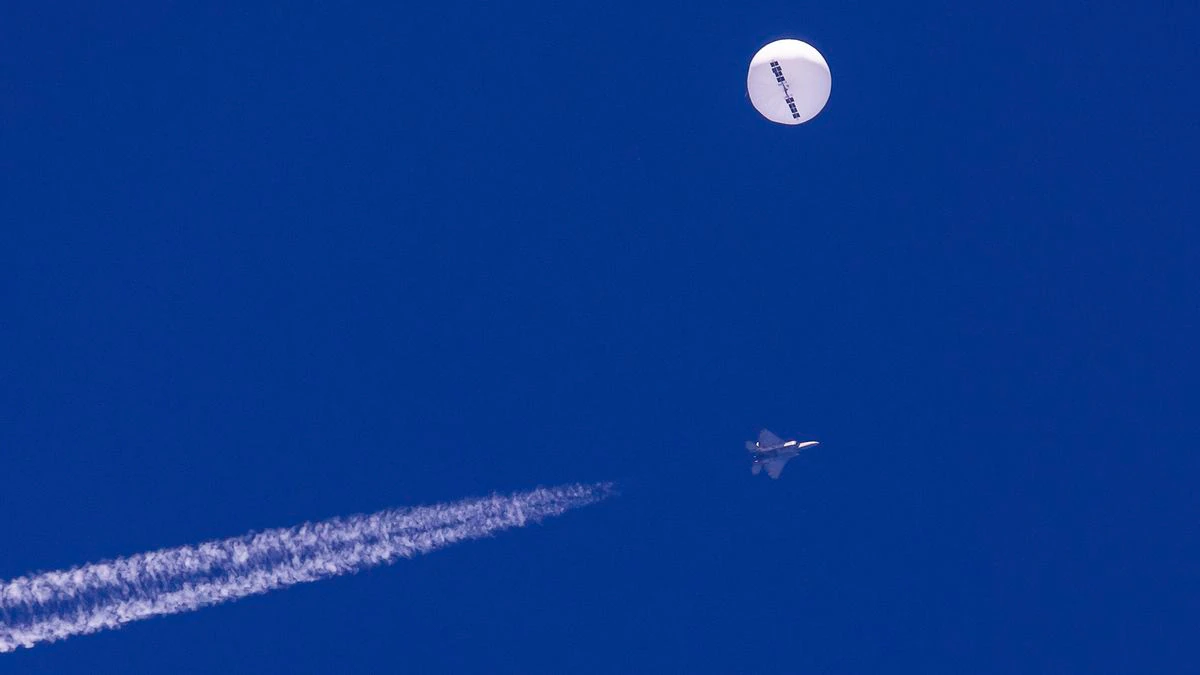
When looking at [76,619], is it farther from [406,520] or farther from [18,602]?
[406,520]

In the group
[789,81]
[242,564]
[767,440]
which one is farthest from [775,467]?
[242,564]

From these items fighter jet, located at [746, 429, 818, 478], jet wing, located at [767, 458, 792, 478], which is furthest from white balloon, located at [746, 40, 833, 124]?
jet wing, located at [767, 458, 792, 478]

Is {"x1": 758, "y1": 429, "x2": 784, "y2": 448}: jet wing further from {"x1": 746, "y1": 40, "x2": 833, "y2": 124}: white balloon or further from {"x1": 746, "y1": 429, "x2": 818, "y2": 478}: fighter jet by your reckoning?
{"x1": 746, "y1": 40, "x2": 833, "y2": 124}: white balloon

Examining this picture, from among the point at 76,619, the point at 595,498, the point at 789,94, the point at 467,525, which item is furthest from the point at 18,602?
the point at 789,94

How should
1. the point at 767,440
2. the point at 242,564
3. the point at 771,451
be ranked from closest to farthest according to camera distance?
the point at 242,564 < the point at 771,451 < the point at 767,440

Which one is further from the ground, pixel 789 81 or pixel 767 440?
pixel 789 81

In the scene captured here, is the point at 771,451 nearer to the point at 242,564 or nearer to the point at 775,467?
the point at 775,467
